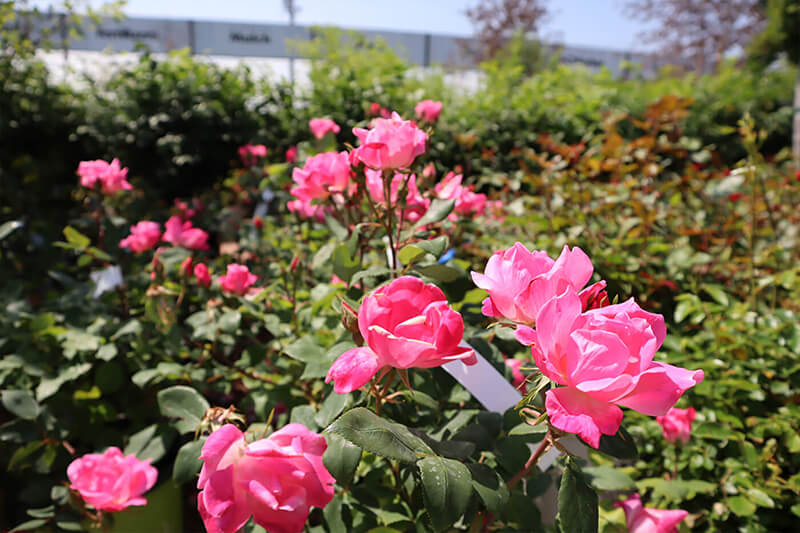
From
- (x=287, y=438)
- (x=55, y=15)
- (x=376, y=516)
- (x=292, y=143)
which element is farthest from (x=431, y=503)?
(x=55, y=15)

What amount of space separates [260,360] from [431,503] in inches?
25.3

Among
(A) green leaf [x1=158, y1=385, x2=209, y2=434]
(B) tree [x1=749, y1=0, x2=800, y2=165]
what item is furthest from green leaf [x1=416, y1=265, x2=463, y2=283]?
(B) tree [x1=749, y1=0, x2=800, y2=165]

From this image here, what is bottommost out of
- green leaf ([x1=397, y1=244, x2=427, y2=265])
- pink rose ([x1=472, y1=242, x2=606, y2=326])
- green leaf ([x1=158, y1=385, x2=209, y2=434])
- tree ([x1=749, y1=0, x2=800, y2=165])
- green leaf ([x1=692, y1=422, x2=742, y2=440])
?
green leaf ([x1=692, y1=422, x2=742, y2=440])

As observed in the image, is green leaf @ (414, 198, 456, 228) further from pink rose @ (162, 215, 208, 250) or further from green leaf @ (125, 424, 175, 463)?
pink rose @ (162, 215, 208, 250)

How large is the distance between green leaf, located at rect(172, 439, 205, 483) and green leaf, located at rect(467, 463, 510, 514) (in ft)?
1.22

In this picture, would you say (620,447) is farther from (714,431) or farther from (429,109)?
→ (429,109)

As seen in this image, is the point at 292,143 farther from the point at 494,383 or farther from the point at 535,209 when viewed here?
the point at 494,383

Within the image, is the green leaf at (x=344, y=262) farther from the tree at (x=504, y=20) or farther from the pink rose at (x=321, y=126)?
the tree at (x=504, y=20)

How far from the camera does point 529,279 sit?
42 centimetres

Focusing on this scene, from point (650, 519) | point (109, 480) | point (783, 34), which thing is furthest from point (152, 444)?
point (783, 34)

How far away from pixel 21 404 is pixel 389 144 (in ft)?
2.98

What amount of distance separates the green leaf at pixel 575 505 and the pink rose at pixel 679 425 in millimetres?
633

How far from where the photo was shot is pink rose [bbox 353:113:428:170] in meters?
0.59

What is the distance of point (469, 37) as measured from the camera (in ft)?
51.5
